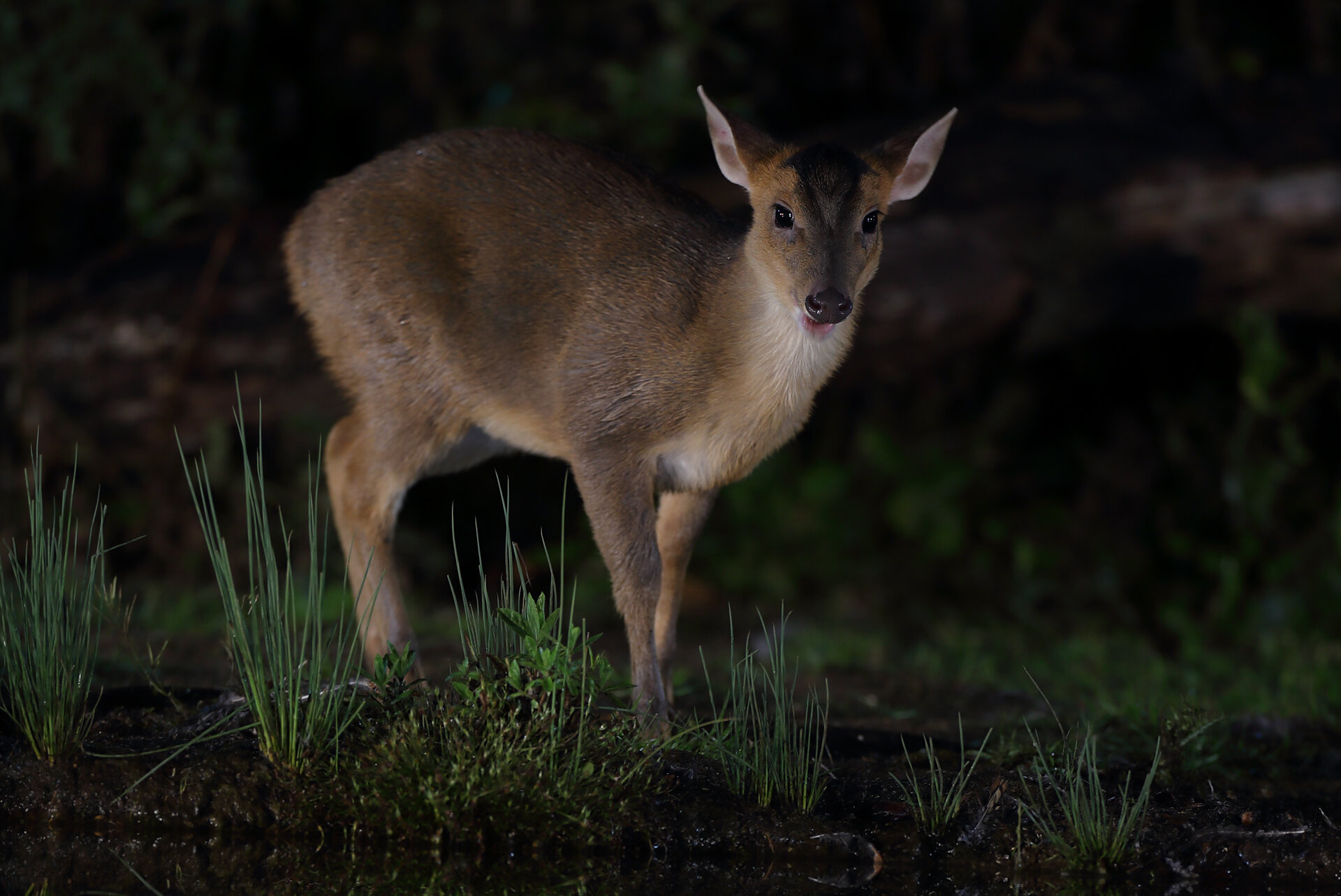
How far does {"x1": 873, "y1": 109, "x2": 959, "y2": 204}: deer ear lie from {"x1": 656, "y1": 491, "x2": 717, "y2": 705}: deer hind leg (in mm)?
1409

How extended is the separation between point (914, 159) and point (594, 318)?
136cm

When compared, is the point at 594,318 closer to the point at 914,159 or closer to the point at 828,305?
the point at 828,305

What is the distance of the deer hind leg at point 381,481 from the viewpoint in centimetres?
596

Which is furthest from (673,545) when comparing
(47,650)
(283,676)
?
(47,650)

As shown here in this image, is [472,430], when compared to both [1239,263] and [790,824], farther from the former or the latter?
[1239,263]

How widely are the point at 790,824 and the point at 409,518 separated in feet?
19.9

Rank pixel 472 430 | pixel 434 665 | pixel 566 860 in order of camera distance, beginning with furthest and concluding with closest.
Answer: pixel 434 665 < pixel 472 430 < pixel 566 860

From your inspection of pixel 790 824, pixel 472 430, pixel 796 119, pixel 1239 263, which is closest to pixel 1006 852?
pixel 790 824

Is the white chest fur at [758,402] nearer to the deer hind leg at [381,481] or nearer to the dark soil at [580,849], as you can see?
the deer hind leg at [381,481]

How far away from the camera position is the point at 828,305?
4.96 meters

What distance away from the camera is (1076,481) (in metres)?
10.6

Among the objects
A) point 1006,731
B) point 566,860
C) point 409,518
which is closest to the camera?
point 566,860

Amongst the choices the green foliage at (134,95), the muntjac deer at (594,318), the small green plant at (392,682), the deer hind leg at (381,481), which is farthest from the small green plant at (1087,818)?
the green foliage at (134,95)

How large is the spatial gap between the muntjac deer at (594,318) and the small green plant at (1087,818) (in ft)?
4.46
